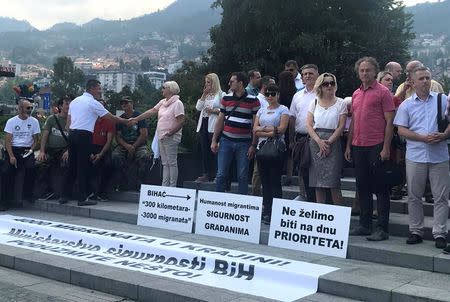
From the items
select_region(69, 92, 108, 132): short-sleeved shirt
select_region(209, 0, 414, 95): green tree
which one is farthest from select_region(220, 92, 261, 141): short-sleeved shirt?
select_region(209, 0, 414, 95): green tree

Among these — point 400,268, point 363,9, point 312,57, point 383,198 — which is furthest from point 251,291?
point 363,9

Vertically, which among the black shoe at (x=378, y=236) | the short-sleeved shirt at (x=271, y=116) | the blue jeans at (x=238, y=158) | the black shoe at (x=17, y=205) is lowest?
the black shoe at (x=17, y=205)

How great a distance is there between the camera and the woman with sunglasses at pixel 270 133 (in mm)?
7523

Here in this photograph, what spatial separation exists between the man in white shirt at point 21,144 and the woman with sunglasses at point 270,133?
4.74 meters

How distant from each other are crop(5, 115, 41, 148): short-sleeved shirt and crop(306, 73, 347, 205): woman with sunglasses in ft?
18.3

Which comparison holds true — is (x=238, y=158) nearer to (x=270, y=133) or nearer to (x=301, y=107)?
(x=270, y=133)

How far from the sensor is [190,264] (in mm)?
6410

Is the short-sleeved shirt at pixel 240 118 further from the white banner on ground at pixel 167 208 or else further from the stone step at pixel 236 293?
the stone step at pixel 236 293

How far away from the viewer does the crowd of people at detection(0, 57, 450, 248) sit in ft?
20.4

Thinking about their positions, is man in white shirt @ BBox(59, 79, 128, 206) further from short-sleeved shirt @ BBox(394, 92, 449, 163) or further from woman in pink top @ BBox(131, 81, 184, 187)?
short-sleeved shirt @ BBox(394, 92, 449, 163)

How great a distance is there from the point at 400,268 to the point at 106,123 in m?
6.02

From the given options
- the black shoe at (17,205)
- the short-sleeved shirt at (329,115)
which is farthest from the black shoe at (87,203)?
the short-sleeved shirt at (329,115)

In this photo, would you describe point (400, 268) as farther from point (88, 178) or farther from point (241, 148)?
point (88, 178)

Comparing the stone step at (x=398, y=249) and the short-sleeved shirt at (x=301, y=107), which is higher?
the short-sleeved shirt at (x=301, y=107)
